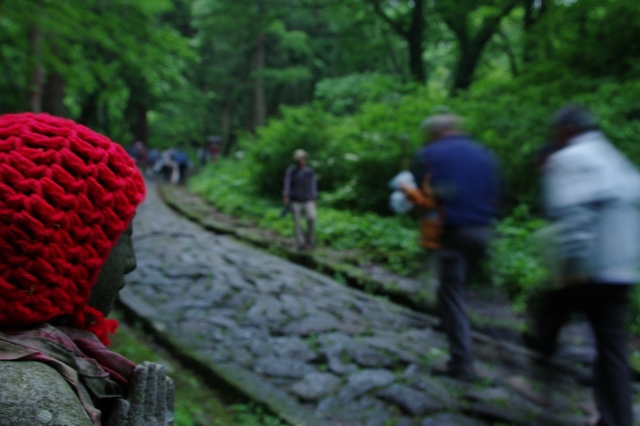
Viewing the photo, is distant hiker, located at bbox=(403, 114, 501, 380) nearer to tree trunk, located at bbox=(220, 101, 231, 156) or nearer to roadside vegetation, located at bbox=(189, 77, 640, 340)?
roadside vegetation, located at bbox=(189, 77, 640, 340)

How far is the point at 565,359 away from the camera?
5.32m

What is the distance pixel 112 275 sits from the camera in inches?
56.9

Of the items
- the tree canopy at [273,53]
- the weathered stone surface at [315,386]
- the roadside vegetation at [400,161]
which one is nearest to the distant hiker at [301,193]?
the roadside vegetation at [400,161]

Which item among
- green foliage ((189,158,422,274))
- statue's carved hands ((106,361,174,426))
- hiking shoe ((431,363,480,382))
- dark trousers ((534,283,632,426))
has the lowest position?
hiking shoe ((431,363,480,382))

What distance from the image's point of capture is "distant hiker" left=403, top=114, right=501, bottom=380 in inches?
175

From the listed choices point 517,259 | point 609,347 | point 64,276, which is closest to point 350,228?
point 517,259

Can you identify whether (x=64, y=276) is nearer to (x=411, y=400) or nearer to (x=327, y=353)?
(x=411, y=400)

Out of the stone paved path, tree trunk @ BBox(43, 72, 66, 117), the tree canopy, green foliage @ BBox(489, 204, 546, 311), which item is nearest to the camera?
the stone paved path

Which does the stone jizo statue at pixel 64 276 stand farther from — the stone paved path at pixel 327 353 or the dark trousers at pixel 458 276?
the dark trousers at pixel 458 276

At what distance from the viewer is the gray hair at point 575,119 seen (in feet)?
11.2

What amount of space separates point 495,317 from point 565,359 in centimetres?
144

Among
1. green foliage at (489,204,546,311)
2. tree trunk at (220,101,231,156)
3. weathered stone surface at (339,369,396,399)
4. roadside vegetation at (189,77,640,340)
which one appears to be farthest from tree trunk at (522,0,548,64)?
tree trunk at (220,101,231,156)

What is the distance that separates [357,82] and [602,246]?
61.5ft

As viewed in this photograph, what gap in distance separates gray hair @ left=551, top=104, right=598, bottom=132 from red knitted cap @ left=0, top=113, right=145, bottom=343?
2944mm
